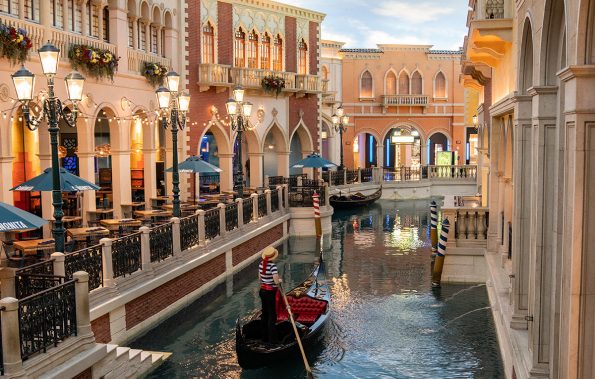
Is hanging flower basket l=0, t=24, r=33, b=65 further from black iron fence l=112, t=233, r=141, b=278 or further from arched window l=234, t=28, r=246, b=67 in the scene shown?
arched window l=234, t=28, r=246, b=67

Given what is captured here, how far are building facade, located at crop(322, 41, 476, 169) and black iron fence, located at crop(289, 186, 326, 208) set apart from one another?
45.1ft

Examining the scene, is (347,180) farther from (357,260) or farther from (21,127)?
(21,127)

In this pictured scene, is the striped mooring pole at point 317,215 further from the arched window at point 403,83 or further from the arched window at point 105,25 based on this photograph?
the arched window at point 403,83

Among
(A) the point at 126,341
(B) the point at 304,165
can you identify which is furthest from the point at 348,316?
(B) the point at 304,165

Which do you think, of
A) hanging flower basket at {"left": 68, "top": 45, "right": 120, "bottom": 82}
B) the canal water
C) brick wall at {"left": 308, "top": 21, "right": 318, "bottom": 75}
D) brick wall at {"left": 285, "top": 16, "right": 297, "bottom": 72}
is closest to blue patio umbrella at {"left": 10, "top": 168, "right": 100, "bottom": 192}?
the canal water

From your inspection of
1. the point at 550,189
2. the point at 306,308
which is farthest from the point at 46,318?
the point at 550,189

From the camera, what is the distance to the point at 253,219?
15.2 m

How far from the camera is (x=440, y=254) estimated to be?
37.7ft

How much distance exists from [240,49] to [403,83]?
14.4 m

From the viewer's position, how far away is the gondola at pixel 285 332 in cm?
756

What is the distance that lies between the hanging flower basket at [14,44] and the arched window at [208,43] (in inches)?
318

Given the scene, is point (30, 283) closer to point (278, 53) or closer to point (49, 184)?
point (49, 184)

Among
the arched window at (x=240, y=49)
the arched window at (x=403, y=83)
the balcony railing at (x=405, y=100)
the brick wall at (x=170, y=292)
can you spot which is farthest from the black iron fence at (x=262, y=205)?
the arched window at (x=403, y=83)

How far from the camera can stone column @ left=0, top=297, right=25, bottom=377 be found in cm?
533
